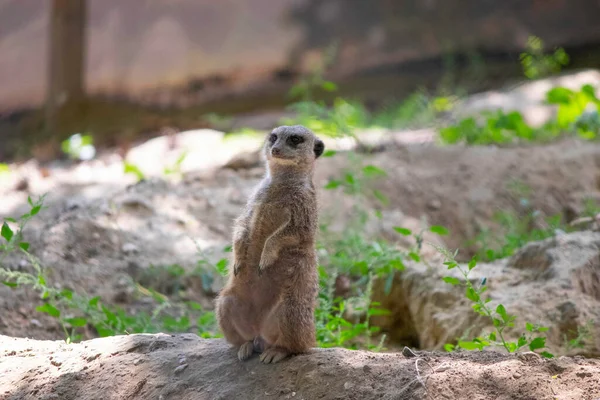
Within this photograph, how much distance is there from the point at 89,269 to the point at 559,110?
5115 millimetres

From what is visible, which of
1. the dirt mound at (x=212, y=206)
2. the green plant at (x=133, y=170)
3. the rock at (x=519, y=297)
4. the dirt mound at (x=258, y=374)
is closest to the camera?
the dirt mound at (x=258, y=374)

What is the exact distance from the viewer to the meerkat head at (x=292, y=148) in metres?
3.01

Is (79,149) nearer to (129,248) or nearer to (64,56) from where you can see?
(64,56)

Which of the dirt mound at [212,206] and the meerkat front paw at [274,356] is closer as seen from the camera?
the meerkat front paw at [274,356]

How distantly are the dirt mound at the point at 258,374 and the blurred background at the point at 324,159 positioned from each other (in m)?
0.53

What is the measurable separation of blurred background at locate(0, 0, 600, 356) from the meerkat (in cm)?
57

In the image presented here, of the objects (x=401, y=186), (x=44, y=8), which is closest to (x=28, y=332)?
(x=401, y=186)

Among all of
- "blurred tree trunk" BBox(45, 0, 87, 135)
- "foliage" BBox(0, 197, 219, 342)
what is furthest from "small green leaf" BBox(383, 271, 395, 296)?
"blurred tree trunk" BBox(45, 0, 87, 135)

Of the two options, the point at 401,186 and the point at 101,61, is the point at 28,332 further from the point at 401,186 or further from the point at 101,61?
the point at 101,61

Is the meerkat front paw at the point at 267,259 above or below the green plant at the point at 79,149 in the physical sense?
below

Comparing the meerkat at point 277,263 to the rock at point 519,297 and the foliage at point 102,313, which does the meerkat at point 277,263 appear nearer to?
the foliage at point 102,313

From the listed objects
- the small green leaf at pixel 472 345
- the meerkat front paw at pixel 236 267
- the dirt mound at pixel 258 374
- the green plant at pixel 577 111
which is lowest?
the small green leaf at pixel 472 345

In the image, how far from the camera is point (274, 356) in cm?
271

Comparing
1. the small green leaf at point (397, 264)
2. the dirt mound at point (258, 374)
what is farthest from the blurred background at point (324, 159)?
the dirt mound at point (258, 374)
